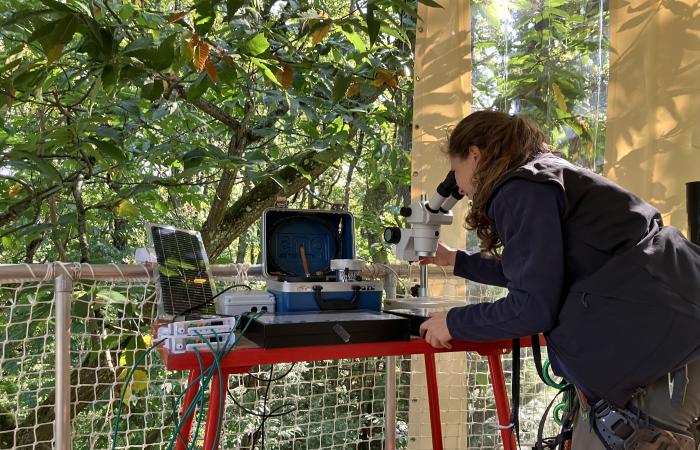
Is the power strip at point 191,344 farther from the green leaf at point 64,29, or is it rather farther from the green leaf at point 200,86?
the green leaf at point 200,86

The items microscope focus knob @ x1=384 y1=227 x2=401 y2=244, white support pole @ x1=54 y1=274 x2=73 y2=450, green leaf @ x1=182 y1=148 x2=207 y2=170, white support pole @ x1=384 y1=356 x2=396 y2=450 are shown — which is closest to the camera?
white support pole @ x1=54 y1=274 x2=73 y2=450

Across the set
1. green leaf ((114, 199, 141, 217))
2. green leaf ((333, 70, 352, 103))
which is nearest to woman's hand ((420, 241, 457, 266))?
green leaf ((333, 70, 352, 103))

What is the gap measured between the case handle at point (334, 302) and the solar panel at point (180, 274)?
1.02ft

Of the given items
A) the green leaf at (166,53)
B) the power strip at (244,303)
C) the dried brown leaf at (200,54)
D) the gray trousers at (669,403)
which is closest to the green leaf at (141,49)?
the green leaf at (166,53)

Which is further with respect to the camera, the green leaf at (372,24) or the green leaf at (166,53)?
the green leaf at (166,53)

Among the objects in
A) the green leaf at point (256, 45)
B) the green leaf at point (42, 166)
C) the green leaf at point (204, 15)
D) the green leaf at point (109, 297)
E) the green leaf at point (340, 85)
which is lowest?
the green leaf at point (109, 297)

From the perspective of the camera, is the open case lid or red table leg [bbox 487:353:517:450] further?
the open case lid

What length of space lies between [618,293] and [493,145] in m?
0.44

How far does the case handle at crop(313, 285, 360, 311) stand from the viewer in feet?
5.01

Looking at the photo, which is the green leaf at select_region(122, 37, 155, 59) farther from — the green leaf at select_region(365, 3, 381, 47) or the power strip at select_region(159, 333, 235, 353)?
the power strip at select_region(159, 333, 235, 353)

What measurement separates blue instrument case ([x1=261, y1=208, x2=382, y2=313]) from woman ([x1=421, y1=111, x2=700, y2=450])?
0.39 metres

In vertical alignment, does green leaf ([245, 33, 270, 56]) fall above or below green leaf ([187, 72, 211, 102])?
above

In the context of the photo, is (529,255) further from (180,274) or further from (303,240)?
(180,274)

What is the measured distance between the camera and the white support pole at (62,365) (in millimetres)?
1567
